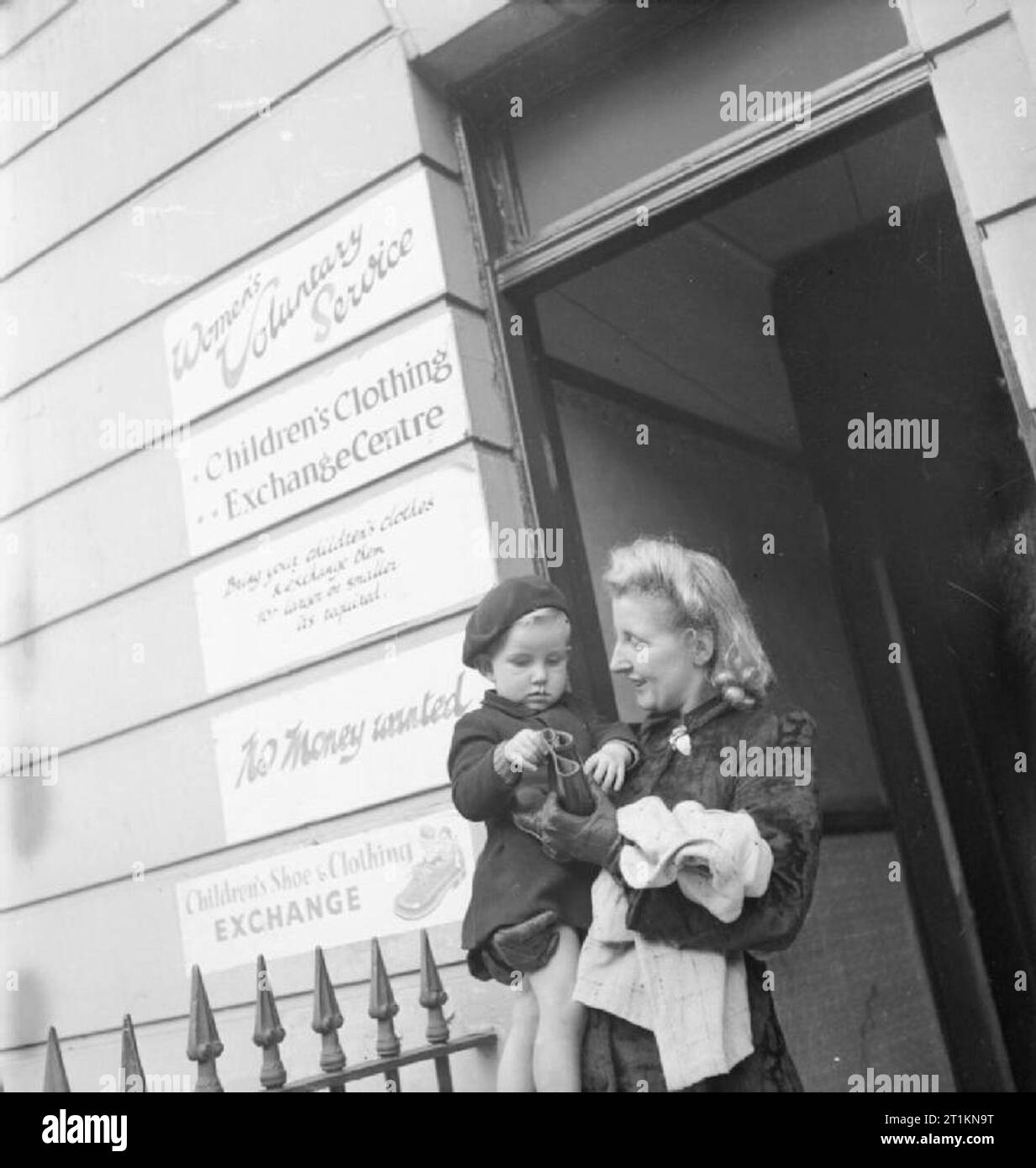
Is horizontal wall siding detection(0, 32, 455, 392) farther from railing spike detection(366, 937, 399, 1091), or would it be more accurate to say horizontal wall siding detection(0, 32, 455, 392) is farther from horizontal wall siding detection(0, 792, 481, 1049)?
railing spike detection(366, 937, 399, 1091)

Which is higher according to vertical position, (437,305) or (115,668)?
(437,305)

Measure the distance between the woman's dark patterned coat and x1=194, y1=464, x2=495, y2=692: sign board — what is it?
55.5 inches

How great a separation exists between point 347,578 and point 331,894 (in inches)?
43.4

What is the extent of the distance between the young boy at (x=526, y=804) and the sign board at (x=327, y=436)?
4.41ft

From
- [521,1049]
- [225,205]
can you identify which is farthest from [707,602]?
[225,205]

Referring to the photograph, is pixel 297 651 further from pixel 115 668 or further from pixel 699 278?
pixel 699 278

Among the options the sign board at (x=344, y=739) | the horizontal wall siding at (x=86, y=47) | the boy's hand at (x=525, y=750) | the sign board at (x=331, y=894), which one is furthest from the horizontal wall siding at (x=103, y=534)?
the boy's hand at (x=525, y=750)

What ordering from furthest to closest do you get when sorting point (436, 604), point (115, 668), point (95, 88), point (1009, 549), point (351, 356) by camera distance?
point (95, 88), point (115, 668), point (1009, 549), point (351, 356), point (436, 604)

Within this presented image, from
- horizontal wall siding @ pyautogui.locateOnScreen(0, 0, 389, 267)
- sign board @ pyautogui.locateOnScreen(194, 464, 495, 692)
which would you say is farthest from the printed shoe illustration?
horizontal wall siding @ pyautogui.locateOnScreen(0, 0, 389, 267)

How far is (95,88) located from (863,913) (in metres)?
4.95

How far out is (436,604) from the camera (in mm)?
4309

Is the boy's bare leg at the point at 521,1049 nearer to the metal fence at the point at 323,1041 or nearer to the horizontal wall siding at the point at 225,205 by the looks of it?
the metal fence at the point at 323,1041

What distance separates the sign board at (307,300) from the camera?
4523mm
